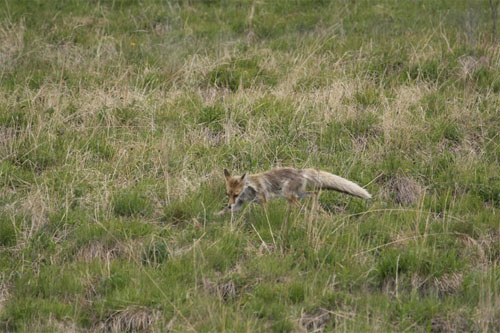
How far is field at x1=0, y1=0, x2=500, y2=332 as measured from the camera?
5695 mm

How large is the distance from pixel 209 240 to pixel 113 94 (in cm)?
420

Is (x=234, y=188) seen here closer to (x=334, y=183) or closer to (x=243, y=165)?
(x=334, y=183)

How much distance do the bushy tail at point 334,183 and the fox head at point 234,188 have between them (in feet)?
2.31

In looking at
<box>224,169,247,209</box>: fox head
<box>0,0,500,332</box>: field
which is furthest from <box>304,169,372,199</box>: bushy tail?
<box>224,169,247,209</box>: fox head

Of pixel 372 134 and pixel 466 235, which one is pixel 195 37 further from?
pixel 466 235

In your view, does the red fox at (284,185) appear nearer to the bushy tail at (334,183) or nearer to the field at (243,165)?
the bushy tail at (334,183)

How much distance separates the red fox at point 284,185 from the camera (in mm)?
6918

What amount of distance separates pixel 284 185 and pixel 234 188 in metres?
0.54

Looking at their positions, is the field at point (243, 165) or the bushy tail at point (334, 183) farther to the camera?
the bushy tail at point (334, 183)

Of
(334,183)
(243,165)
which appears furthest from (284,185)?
(243,165)

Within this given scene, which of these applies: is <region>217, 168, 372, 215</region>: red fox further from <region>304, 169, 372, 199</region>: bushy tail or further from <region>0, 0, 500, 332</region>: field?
<region>0, 0, 500, 332</region>: field

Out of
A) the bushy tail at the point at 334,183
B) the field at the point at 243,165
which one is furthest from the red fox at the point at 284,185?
the field at the point at 243,165

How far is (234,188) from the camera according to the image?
6.89 m

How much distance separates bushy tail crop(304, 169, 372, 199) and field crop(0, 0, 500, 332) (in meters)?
0.26
